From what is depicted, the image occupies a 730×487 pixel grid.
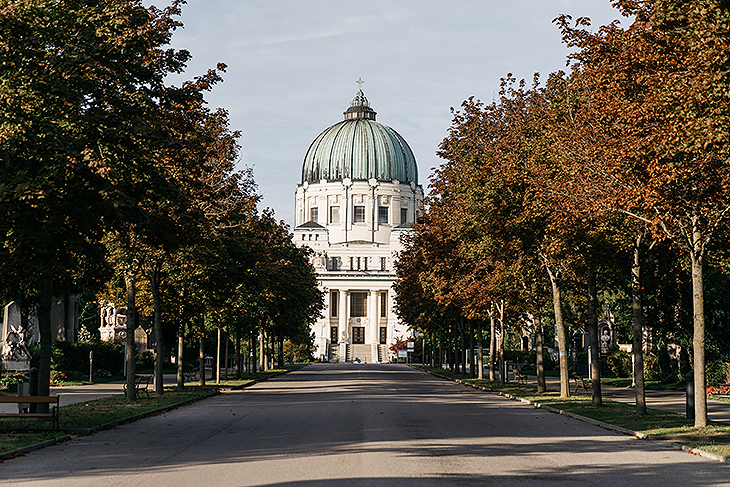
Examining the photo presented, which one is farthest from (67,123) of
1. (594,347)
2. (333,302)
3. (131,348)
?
(333,302)

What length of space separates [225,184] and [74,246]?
587 inches

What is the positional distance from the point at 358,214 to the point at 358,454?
154248 millimetres

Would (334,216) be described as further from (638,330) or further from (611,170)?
(611,170)

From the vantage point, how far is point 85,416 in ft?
71.6

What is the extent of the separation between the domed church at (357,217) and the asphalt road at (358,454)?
137m

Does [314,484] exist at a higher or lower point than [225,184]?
lower

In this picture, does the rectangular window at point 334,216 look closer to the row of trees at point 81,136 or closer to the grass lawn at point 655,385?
the grass lawn at point 655,385

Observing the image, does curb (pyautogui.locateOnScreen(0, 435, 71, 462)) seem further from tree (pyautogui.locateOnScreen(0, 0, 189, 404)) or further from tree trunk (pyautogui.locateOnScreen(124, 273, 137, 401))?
tree trunk (pyautogui.locateOnScreen(124, 273, 137, 401))

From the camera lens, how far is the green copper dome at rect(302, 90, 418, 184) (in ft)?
543

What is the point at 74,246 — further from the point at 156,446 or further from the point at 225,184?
the point at 225,184

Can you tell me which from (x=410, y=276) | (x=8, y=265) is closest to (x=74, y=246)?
(x=8, y=265)

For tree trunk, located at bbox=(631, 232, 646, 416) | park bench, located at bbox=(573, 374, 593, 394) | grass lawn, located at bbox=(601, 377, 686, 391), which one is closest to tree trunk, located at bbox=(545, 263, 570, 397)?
park bench, located at bbox=(573, 374, 593, 394)

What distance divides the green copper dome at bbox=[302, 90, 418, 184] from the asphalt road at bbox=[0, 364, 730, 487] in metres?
143

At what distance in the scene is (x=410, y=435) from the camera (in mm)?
18266
